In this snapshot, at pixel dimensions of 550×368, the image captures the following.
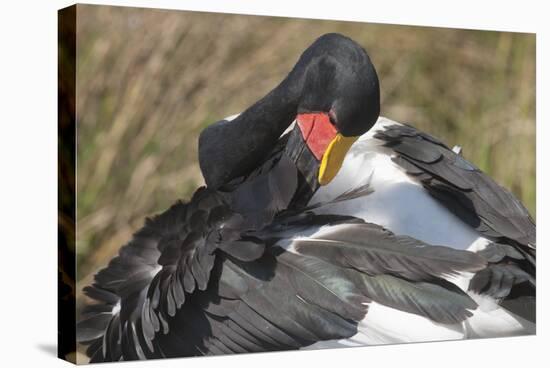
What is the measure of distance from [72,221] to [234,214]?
25.8 inches

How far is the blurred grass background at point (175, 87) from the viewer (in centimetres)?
401

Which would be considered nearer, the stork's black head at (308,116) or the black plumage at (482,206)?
the stork's black head at (308,116)

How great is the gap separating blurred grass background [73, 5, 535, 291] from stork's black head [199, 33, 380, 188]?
5cm

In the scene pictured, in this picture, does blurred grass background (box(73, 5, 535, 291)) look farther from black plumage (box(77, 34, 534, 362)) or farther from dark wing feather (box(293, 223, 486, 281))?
dark wing feather (box(293, 223, 486, 281))

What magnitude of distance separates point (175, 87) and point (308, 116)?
0.56 metres

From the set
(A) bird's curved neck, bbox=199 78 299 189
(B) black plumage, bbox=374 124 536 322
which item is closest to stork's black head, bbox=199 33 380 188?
(A) bird's curved neck, bbox=199 78 299 189

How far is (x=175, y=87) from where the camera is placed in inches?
164

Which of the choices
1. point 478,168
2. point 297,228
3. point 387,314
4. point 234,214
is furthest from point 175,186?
point 478,168

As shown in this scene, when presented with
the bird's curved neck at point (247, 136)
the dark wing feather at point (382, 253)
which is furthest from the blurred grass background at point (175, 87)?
the dark wing feather at point (382, 253)

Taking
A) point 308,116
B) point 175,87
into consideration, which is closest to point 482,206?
point 308,116

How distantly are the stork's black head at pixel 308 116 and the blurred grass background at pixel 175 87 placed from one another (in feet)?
0.16

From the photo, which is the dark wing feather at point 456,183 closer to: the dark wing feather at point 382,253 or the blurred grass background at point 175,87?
the blurred grass background at point 175,87

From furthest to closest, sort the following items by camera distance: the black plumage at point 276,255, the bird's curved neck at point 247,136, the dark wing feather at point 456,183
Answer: the dark wing feather at point 456,183 → the bird's curved neck at point 247,136 → the black plumage at point 276,255

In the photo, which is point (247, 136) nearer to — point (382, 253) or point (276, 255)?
point (276, 255)
